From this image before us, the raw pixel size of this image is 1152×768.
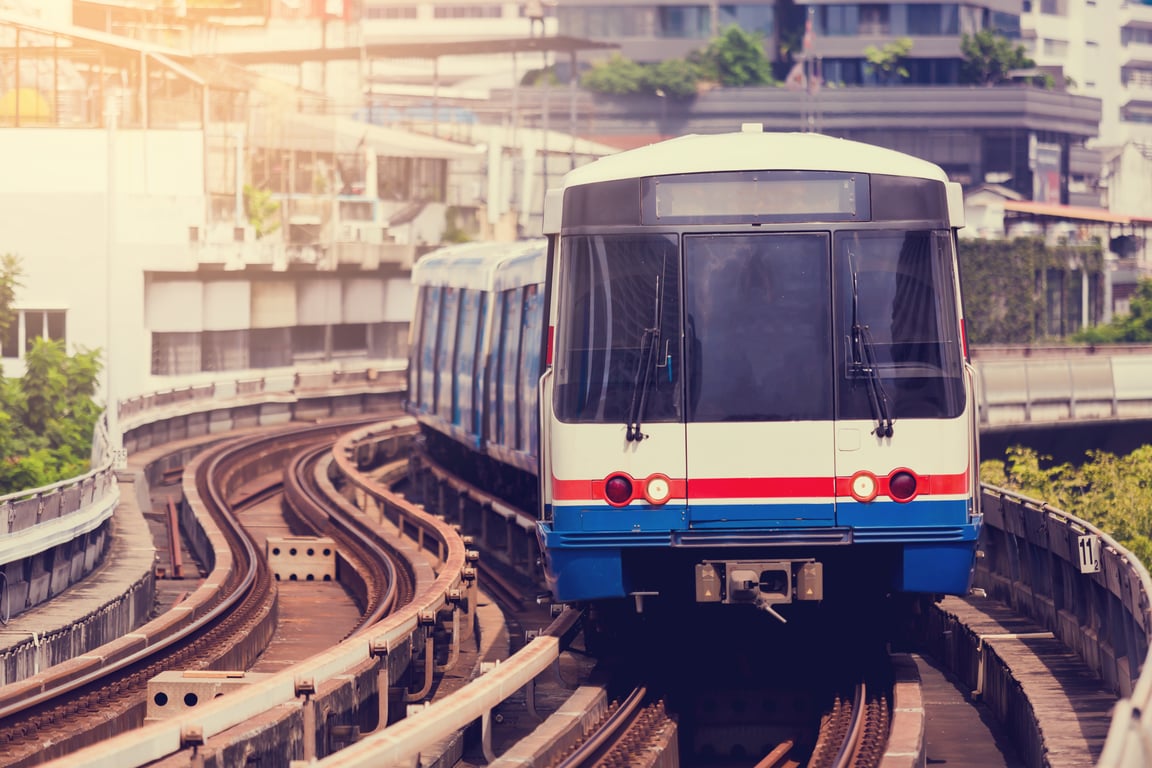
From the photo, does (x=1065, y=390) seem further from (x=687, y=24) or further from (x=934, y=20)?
(x=687, y=24)

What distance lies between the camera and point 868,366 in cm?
1245

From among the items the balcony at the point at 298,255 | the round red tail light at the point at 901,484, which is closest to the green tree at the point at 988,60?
the balcony at the point at 298,255

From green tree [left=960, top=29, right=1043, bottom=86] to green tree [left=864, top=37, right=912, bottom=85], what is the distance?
2.93 m

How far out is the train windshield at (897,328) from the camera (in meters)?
12.5

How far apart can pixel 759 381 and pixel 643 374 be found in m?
0.72

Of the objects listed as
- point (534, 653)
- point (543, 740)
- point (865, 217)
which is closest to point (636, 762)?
point (543, 740)

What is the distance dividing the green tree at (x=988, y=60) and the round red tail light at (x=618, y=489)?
307 feet

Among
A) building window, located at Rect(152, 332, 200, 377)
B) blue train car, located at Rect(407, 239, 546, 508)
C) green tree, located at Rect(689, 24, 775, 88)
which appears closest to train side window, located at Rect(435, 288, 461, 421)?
blue train car, located at Rect(407, 239, 546, 508)

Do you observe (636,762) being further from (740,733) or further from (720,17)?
(720,17)

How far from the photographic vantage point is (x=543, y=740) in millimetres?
11406

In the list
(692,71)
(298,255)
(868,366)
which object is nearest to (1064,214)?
(692,71)

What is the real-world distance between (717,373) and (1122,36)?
392 ft

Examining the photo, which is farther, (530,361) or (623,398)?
(530,361)

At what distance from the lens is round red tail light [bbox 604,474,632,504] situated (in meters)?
12.5
